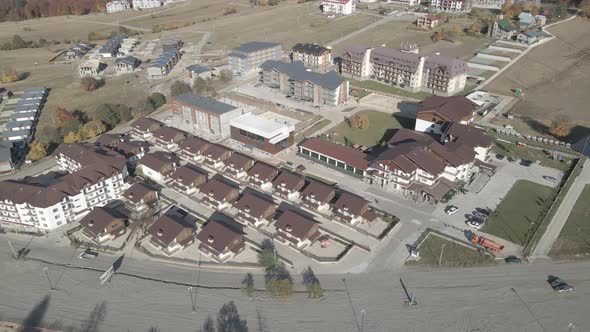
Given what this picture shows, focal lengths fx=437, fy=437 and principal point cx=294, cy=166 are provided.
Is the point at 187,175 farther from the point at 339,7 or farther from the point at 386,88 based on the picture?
the point at 339,7

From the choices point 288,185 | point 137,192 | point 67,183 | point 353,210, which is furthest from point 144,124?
point 353,210

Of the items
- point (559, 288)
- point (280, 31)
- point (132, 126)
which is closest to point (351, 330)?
point (559, 288)

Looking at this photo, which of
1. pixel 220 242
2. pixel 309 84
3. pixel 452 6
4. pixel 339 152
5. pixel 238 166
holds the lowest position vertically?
pixel 220 242

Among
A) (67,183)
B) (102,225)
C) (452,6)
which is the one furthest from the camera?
(452,6)

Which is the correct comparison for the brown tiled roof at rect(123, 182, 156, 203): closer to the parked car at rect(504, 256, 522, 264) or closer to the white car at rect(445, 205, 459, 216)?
the white car at rect(445, 205, 459, 216)

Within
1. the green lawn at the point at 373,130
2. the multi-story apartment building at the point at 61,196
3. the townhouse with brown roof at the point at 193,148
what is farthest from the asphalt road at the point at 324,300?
the green lawn at the point at 373,130

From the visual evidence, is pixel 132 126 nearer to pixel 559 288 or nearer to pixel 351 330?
pixel 351 330

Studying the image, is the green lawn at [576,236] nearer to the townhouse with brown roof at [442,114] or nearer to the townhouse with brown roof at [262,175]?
the townhouse with brown roof at [442,114]
